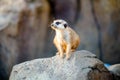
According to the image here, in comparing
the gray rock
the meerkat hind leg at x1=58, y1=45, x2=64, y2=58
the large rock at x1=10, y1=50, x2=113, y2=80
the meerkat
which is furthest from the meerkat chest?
the gray rock

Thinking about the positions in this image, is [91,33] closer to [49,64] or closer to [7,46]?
[7,46]

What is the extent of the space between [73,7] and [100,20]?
0.59 m

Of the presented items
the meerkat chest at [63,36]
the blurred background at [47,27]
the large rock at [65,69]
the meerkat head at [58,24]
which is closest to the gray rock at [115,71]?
the large rock at [65,69]

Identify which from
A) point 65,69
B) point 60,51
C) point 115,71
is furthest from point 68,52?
point 115,71

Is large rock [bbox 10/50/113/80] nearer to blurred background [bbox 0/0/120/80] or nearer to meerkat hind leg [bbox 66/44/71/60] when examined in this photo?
meerkat hind leg [bbox 66/44/71/60]

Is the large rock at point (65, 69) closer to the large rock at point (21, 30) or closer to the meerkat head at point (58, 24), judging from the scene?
the meerkat head at point (58, 24)

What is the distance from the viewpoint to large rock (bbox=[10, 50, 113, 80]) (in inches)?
221

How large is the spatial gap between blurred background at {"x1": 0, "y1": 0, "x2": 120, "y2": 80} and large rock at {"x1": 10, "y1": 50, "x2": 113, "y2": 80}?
1.93 m

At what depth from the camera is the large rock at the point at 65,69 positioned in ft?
18.4

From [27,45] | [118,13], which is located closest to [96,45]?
[118,13]

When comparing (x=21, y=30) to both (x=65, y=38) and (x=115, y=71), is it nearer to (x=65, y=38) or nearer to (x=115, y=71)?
(x=115, y=71)

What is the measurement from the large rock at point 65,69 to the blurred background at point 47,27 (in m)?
1.93

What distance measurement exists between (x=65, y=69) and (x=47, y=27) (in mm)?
2524

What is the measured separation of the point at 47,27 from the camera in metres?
8.12
